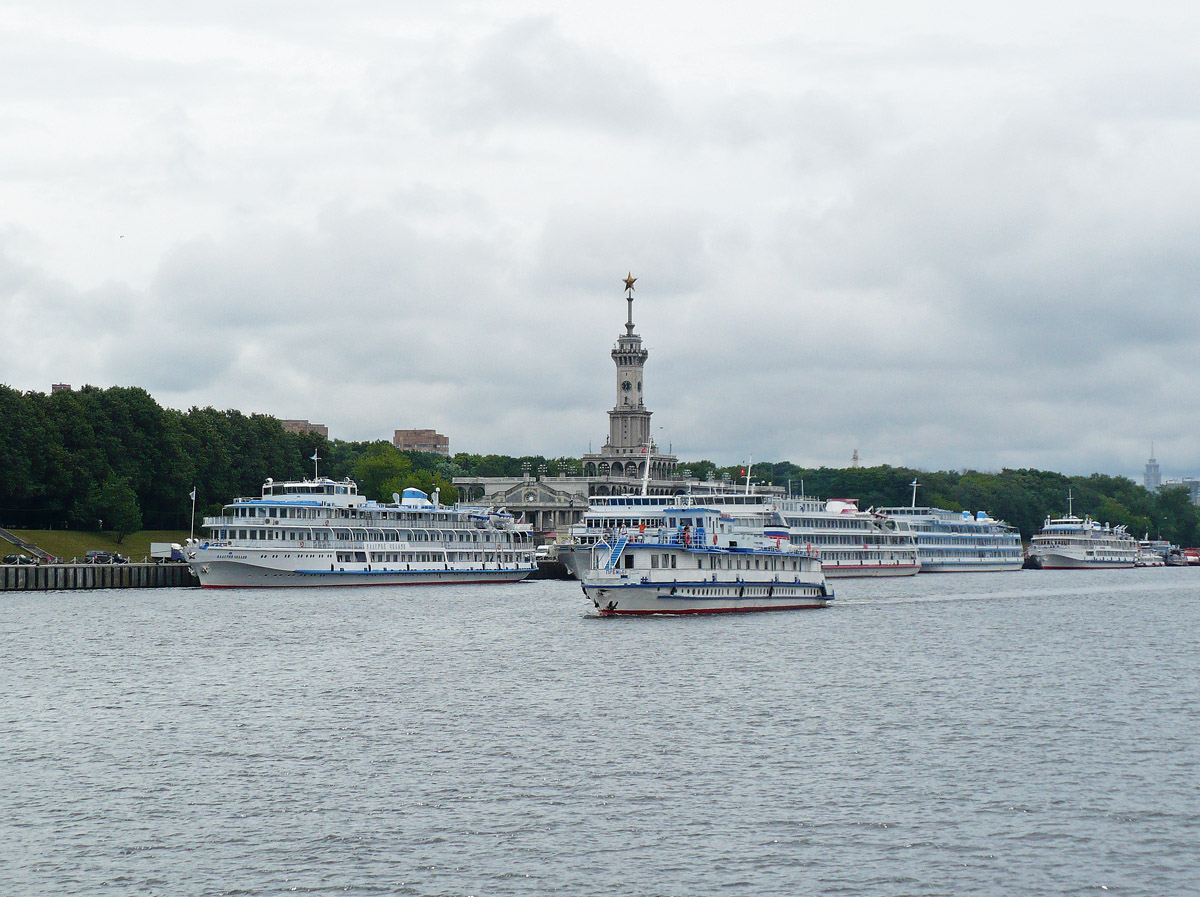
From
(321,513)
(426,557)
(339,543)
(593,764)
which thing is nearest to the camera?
(593,764)

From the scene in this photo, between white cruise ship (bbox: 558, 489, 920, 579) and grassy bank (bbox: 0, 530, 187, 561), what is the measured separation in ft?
155

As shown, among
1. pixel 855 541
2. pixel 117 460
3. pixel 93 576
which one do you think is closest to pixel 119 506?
pixel 117 460

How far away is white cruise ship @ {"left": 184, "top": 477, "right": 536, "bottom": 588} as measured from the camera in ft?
441

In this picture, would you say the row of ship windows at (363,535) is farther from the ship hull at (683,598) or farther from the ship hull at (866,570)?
the ship hull at (683,598)

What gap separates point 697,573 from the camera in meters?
101

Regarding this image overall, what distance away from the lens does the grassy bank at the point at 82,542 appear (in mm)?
147250

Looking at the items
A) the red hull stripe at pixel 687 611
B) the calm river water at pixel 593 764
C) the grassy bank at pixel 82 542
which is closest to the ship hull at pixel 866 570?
the red hull stripe at pixel 687 611

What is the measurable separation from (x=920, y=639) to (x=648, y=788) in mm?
48049

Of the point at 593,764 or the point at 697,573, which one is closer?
the point at 593,764

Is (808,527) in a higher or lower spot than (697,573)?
higher

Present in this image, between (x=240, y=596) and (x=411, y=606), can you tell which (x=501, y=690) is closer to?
(x=411, y=606)

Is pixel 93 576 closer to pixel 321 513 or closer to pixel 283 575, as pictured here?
pixel 283 575

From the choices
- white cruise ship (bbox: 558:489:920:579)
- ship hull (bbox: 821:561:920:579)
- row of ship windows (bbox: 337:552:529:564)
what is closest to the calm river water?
row of ship windows (bbox: 337:552:529:564)

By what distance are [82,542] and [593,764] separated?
119 meters
